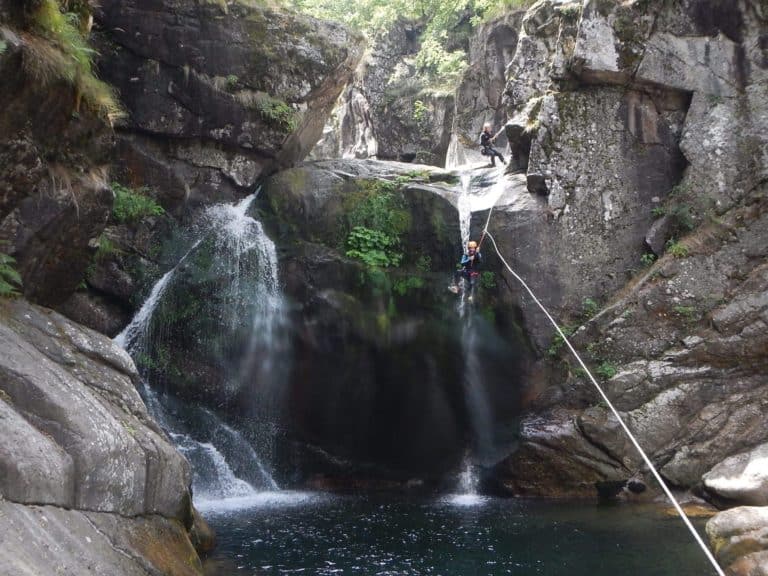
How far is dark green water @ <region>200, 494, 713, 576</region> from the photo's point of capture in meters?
7.48

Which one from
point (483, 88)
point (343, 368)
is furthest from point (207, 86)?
point (483, 88)

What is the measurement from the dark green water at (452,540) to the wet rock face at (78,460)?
4.34 ft

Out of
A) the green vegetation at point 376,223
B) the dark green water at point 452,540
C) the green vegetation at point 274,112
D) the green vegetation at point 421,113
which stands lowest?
the dark green water at point 452,540

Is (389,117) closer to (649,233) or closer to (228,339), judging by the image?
(649,233)

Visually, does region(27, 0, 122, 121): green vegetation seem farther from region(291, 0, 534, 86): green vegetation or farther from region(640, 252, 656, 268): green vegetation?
region(291, 0, 534, 86): green vegetation

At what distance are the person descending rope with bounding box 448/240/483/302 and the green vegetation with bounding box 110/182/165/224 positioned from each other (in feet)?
21.1

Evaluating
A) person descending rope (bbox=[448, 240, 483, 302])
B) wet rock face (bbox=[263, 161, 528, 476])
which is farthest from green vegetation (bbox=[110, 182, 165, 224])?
person descending rope (bbox=[448, 240, 483, 302])

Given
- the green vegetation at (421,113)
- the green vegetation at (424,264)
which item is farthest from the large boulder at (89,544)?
the green vegetation at (421,113)

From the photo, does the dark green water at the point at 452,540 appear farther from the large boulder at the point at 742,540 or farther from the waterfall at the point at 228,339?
the waterfall at the point at 228,339

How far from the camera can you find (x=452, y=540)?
345 inches

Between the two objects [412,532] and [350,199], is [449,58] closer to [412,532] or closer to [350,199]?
[350,199]

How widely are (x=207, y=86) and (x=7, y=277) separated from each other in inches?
340

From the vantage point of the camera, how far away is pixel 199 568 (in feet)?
21.7

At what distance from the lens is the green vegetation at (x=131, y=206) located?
13.2 metres
